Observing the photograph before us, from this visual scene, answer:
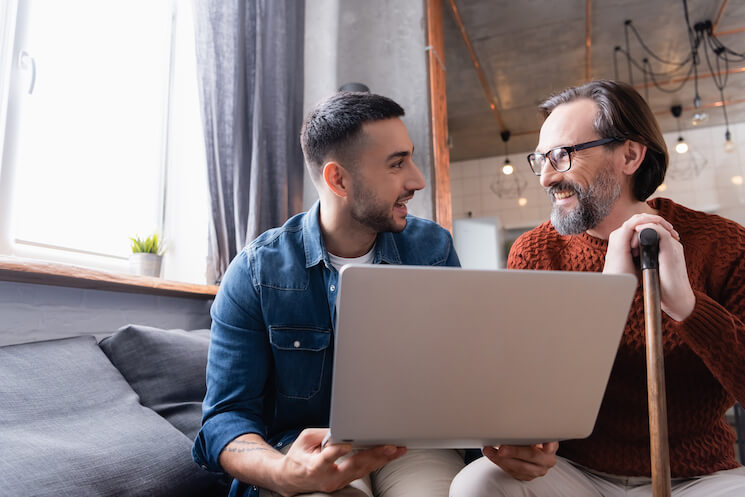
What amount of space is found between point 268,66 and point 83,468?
2.04 meters

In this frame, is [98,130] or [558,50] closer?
[98,130]

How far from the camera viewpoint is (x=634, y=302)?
1157mm

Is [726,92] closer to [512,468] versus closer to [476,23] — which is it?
[476,23]

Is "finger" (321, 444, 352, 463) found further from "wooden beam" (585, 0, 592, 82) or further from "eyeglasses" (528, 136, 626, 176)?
"wooden beam" (585, 0, 592, 82)

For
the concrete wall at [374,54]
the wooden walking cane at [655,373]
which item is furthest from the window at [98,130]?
the wooden walking cane at [655,373]

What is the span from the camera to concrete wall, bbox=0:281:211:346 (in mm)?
1464

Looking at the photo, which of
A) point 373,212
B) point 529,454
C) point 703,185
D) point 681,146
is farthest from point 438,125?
point 703,185

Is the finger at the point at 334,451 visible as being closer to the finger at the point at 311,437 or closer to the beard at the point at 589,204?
the finger at the point at 311,437

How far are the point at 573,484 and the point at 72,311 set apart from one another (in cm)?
144

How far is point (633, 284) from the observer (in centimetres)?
73

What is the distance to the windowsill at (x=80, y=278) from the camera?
4.51 ft

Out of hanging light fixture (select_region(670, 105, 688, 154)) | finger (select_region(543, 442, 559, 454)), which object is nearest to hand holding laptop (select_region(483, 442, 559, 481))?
finger (select_region(543, 442, 559, 454))

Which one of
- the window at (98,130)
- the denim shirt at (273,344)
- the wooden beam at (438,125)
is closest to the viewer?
the denim shirt at (273,344)

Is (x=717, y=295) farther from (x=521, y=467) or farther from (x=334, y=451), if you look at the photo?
(x=334, y=451)
